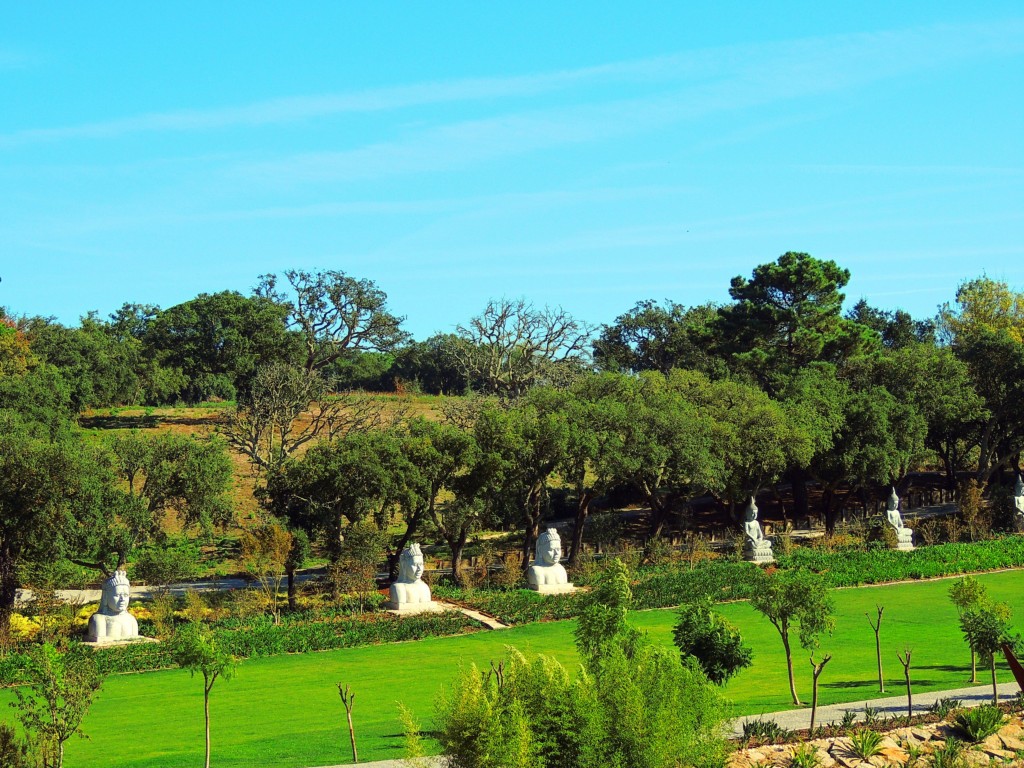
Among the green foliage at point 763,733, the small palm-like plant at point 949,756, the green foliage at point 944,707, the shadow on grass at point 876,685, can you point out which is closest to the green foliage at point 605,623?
the green foliage at point 763,733

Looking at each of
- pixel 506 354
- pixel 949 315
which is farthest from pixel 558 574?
pixel 949 315

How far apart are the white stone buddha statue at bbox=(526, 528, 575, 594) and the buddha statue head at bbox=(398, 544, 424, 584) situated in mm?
4111

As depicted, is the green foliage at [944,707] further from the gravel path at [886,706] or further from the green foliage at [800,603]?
the green foliage at [800,603]

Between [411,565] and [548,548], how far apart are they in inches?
196

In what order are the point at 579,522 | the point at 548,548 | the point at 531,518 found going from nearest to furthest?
the point at 548,548 → the point at 531,518 → the point at 579,522

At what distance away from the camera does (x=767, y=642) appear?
30.0 meters

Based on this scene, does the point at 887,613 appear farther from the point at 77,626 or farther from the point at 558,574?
the point at 77,626

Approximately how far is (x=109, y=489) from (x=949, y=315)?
170 feet

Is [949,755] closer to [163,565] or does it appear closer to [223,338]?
[163,565]

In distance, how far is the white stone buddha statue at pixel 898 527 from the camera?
44438mm

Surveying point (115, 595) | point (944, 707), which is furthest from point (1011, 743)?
point (115, 595)

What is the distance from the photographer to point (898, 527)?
45.0 metres

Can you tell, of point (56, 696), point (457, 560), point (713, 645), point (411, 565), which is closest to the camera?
point (56, 696)

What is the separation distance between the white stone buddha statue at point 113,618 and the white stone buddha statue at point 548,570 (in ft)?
40.0
